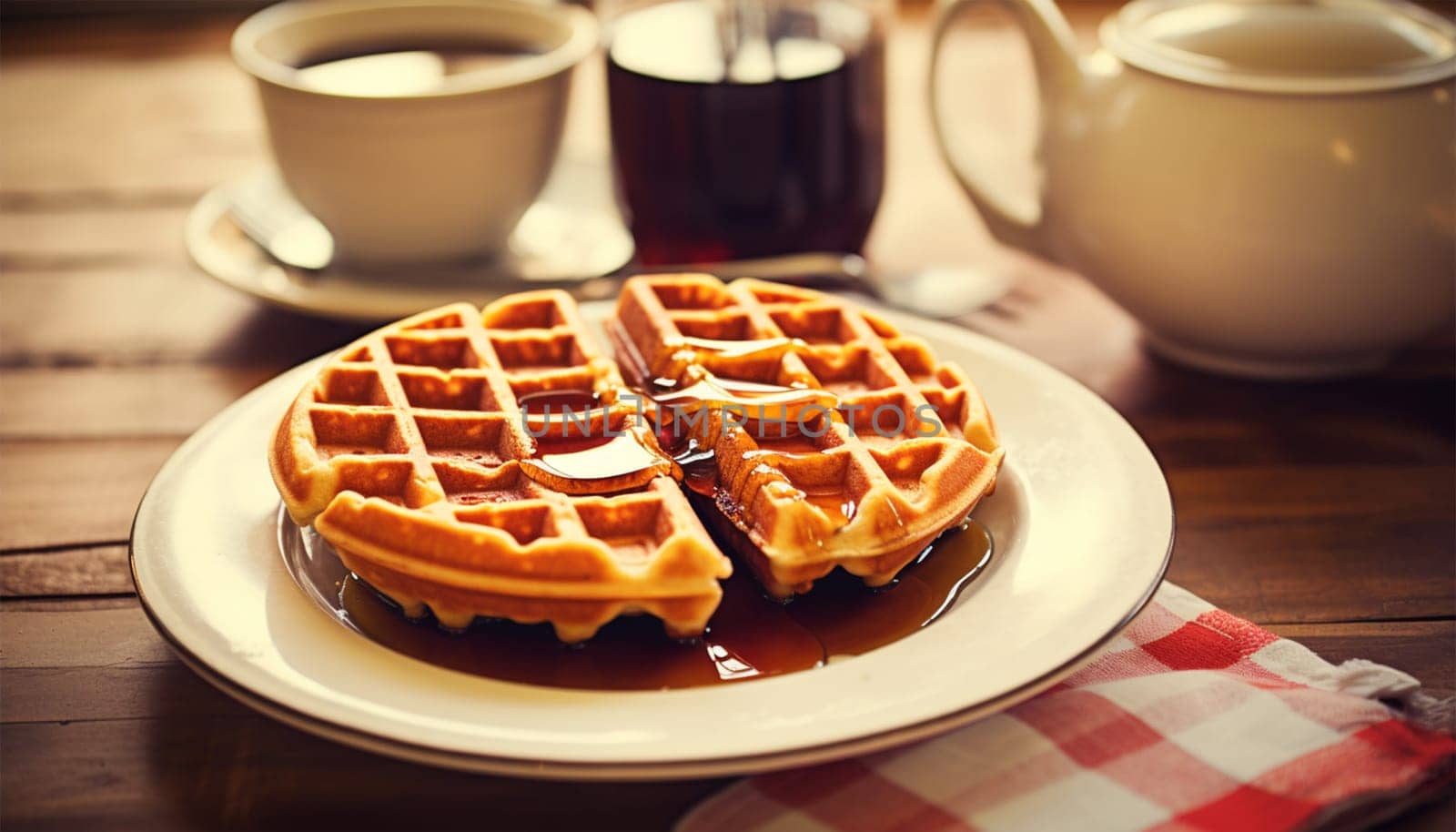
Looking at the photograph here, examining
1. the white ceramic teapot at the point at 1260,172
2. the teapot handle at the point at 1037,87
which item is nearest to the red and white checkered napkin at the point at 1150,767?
the white ceramic teapot at the point at 1260,172

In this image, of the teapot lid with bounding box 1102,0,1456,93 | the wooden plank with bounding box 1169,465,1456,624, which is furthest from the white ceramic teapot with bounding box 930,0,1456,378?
the wooden plank with bounding box 1169,465,1456,624

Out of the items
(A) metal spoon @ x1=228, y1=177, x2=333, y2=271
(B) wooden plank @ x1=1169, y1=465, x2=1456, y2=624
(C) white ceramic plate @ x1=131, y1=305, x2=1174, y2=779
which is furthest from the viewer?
(A) metal spoon @ x1=228, y1=177, x2=333, y2=271

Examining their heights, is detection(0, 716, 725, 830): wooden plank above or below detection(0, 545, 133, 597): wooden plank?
above

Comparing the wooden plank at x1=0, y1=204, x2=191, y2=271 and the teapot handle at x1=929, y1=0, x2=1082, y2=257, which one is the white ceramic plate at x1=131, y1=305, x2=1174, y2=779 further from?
the wooden plank at x1=0, y1=204, x2=191, y2=271

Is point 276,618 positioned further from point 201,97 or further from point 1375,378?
point 201,97

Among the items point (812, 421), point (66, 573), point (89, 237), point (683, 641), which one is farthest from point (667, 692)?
point (89, 237)

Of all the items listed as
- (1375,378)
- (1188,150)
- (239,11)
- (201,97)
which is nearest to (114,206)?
(201,97)

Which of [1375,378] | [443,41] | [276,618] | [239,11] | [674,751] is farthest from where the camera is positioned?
[239,11]
